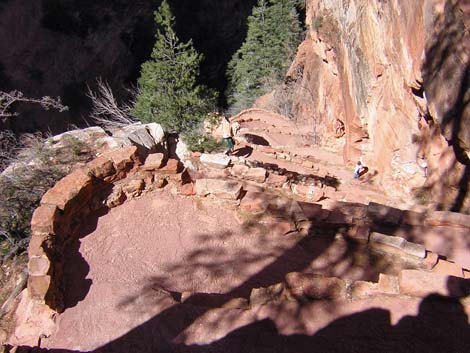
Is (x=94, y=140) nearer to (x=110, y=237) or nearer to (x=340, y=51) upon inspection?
(x=110, y=237)

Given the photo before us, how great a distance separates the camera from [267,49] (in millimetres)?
24766

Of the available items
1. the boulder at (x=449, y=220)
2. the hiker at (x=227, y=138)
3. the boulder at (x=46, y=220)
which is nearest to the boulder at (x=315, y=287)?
the boulder at (x=449, y=220)

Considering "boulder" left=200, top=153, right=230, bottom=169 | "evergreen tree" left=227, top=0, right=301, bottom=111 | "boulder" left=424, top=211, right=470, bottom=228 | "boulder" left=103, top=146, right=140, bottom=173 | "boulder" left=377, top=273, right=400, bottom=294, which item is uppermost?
"evergreen tree" left=227, top=0, right=301, bottom=111

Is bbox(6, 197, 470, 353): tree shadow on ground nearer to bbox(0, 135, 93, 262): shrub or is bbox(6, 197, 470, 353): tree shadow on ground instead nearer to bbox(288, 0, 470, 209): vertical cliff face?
bbox(0, 135, 93, 262): shrub

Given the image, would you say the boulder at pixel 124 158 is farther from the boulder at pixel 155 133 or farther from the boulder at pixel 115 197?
the boulder at pixel 155 133

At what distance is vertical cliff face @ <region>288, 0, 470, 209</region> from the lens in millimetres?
5617

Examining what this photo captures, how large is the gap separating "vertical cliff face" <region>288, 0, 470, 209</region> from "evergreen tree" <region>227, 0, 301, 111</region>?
30.4 ft

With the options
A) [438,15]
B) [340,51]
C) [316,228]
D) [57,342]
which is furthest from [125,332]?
[340,51]

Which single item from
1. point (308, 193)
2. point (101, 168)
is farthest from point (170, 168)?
point (308, 193)

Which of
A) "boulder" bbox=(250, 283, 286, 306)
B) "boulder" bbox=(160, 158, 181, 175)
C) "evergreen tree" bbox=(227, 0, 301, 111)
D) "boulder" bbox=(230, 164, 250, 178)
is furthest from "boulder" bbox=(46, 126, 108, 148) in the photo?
"evergreen tree" bbox=(227, 0, 301, 111)

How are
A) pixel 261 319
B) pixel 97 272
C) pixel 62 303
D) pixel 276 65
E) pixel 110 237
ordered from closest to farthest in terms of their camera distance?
1. pixel 261 319
2. pixel 62 303
3. pixel 97 272
4. pixel 110 237
5. pixel 276 65

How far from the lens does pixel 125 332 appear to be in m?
3.69

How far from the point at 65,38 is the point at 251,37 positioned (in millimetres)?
12172

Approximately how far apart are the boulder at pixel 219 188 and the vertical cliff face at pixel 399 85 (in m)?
3.56
